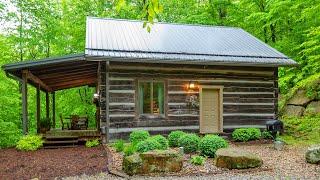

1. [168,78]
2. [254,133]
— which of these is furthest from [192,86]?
[254,133]

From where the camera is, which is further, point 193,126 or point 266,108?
point 266,108

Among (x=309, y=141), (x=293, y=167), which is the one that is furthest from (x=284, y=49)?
(x=293, y=167)

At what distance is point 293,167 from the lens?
8.64 metres

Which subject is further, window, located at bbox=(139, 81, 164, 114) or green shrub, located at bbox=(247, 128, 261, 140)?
green shrub, located at bbox=(247, 128, 261, 140)

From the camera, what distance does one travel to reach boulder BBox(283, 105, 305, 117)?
57.2ft

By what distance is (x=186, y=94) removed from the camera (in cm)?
1352

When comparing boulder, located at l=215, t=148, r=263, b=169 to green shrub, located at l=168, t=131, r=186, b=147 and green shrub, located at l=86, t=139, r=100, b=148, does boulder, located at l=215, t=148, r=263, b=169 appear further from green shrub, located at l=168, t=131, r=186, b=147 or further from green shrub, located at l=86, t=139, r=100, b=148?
green shrub, located at l=86, t=139, r=100, b=148

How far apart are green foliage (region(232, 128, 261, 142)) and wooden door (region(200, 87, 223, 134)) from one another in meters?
0.74

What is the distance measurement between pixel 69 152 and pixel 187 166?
4445mm

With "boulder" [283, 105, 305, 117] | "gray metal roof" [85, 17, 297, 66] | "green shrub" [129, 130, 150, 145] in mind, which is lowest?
"green shrub" [129, 130, 150, 145]

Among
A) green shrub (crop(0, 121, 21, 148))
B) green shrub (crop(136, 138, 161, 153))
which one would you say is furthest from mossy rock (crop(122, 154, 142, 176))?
green shrub (crop(0, 121, 21, 148))

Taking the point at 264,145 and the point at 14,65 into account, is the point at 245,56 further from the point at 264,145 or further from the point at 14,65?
the point at 14,65

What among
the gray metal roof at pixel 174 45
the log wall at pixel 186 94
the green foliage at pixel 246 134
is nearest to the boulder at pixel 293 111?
the log wall at pixel 186 94

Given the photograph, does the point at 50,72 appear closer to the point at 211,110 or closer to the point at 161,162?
the point at 211,110
